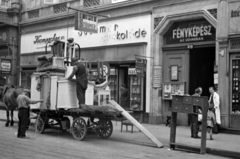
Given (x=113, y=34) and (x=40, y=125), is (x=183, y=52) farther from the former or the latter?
(x=40, y=125)

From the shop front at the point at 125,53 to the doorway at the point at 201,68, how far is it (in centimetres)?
216

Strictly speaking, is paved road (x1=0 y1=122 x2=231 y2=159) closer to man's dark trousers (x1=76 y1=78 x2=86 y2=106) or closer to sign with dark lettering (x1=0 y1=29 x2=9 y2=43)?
man's dark trousers (x1=76 y1=78 x2=86 y2=106)

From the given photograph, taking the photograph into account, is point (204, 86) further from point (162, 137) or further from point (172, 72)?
point (162, 137)

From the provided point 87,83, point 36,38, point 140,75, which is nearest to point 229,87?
point 140,75

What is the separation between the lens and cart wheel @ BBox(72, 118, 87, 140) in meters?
11.5

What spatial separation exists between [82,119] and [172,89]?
6.23 meters

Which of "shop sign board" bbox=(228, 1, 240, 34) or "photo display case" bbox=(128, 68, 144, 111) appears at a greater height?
"shop sign board" bbox=(228, 1, 240, 34)

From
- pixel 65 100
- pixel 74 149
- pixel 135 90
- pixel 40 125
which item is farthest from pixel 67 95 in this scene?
pixel 135 90

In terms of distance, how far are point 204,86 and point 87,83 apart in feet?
24.1

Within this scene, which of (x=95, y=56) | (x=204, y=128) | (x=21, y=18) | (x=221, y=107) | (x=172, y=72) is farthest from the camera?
(x=21, y=18)

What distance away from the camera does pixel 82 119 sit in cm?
1151

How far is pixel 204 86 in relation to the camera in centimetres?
1697

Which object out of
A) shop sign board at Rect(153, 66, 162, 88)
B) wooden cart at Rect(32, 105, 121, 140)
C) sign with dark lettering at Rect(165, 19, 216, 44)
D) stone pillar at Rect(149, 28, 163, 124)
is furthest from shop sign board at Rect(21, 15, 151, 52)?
wooden cart at Rect(32, 105, 121, 140)

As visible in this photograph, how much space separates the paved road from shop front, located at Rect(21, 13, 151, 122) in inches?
219
